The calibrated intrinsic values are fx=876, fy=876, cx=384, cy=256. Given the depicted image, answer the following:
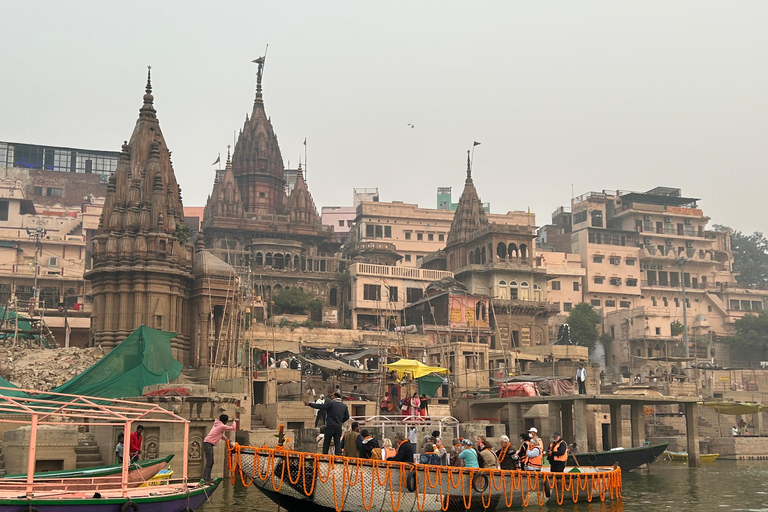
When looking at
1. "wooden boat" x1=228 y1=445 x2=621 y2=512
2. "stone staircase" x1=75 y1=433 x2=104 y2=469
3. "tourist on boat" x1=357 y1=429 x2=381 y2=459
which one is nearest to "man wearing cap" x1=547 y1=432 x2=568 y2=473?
"wooden boat" x1=228 y1=445 x2=621 y2=512

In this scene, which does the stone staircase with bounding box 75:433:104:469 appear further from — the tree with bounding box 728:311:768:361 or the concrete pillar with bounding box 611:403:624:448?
the tree with bounding box 728:311:768:361

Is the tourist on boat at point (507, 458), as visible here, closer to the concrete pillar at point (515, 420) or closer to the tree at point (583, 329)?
the concrete pillar at point (515, 420)

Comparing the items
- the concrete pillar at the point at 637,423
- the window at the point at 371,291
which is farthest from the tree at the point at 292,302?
the concrete pillar at the point at 637,423

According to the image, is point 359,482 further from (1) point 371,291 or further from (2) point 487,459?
(1) point 371,291

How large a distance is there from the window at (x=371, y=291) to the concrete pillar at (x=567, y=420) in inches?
1078

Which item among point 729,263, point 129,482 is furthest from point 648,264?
point 129,482

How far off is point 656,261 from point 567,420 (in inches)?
1941

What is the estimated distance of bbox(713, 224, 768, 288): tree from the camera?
326 feet

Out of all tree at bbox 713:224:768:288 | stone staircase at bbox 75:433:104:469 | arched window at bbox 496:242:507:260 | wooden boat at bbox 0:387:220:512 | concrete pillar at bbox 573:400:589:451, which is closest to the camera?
wooden boat at bbox 0:387:220:512

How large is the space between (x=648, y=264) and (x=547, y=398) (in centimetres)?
5253

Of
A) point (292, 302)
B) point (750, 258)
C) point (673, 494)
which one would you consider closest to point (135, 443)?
point (673, 494)

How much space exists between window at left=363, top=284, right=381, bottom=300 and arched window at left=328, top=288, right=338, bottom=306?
3343 millimetres

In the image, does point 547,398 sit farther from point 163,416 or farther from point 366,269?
point 366,269

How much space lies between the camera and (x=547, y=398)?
3566 centimetres
